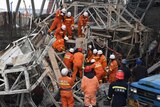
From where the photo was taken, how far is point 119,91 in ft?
28.0

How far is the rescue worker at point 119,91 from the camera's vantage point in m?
8.52

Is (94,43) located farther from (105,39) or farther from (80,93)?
(80,93)

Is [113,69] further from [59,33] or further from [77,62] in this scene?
[59,33]

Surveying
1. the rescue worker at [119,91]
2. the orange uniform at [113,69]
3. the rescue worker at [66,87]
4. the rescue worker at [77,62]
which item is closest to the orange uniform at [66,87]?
the rescue worker at [66,87]

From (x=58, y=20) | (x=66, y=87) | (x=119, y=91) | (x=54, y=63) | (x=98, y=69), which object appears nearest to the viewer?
(x=119, y=91)

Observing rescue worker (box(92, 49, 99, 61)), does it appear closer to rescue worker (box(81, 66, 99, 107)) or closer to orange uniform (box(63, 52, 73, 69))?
orange uniform (box(63, 52, 73, 69))

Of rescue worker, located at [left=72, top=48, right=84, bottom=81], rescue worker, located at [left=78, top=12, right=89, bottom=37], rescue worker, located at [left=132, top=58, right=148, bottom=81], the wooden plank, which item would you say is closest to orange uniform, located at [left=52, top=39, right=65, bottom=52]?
rescue worker, located at [left=72, top=48, right=84, bottom=81]

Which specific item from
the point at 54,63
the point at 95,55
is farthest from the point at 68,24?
the point at 54,63

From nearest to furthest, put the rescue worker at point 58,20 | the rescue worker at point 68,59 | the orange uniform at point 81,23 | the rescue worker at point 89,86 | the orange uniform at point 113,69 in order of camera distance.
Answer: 1. the rescue worker at point 89,86
2. the rescue worker at point 68,59
3. the orange uniform at point 113,69
4. the rescue worker at point 58,20
5. the orange uniform at point 81,23

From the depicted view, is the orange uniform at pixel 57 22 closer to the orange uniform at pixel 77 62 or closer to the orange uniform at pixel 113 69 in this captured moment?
the orange uniform at pixel 77 62

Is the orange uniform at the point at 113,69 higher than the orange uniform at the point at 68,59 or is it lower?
lower

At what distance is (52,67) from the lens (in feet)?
33.8

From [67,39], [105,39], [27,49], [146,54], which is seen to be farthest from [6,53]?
[146,54]

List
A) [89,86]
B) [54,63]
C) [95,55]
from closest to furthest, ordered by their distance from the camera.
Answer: [89,86]
[54,63]
[95,55]
